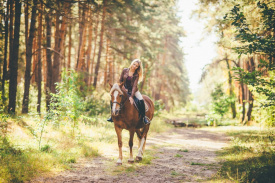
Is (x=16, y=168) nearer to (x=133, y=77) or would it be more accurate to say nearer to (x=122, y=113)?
(x=122, y=113)

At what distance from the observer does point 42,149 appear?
6.88 metres

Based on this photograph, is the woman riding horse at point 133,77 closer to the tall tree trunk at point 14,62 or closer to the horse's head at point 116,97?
the horse's head at point 116,97

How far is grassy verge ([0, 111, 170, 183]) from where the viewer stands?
16.2ft

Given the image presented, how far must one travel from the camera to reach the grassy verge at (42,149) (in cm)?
494

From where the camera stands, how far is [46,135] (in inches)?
350

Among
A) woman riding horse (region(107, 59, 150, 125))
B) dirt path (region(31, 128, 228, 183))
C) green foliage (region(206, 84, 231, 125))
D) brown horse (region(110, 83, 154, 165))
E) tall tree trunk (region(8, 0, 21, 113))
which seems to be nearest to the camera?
dirt path (region(31, 128, 228, 183))

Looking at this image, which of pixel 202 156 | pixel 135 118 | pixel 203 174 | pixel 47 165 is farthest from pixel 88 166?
pixel 202 156

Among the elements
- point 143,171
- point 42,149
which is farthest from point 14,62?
point 143,171

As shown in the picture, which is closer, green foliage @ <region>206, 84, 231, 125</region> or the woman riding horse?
the woman riding horse

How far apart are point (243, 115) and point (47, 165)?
17.9m

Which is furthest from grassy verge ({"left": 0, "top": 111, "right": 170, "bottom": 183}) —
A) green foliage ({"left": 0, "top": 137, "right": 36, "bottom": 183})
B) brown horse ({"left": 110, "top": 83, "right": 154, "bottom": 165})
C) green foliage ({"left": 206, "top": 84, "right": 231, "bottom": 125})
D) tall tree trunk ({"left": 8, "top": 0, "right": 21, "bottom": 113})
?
green foliage ({"left": 206, "top": 84, "right": 231, "bottom": 125})

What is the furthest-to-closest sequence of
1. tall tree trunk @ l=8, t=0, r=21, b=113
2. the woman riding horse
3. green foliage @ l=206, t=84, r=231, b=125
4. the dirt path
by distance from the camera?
green foliage @ l=206, t=84, r=231, b=125
tall tree trunk @ l=8, t=0, r=21, b=113
the woman riding horse
the dirt path

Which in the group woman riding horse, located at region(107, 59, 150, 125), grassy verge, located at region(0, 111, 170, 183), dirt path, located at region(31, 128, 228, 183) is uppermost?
woman riding horse, located at region(107, 59, 150, 125)

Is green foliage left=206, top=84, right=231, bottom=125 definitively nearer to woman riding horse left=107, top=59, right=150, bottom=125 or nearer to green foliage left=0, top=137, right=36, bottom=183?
woman riding horse left=107, top=59, right=150, bottom=125
